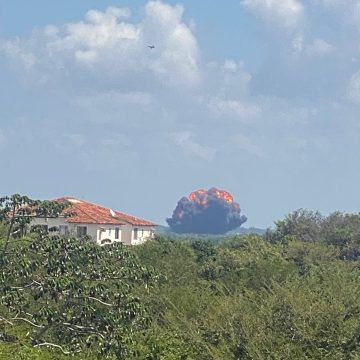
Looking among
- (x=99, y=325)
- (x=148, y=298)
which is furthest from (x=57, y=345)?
(x=148, y=298)

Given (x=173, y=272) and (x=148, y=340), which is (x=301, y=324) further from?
(x=173, y=272)

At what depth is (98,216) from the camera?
9506 cm

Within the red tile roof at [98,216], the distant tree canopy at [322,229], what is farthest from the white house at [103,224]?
the distant tree canopy at [322,229]

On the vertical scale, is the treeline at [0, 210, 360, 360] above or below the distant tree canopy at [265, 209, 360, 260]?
below

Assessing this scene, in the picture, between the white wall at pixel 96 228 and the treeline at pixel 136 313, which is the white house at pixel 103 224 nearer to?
the white wall at pixel 96 228

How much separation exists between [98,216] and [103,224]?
64.1 inches

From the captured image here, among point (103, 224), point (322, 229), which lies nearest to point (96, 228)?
point (103, 224)

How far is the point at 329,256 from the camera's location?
70.4m

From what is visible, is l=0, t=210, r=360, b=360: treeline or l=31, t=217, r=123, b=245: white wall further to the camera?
l=31, t=217, r=123, b=245: white wall

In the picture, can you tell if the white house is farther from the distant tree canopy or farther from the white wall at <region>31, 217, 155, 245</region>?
the distant tree canopy

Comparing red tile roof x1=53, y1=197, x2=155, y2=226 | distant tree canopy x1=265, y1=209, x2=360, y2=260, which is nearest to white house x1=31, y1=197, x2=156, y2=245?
red tile roof x1=53, y1=197, x2=155, y2=226

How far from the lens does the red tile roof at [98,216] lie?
9144 centimetres

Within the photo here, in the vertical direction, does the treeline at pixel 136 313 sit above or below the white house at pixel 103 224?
below

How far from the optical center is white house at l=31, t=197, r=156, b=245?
90.1 m
